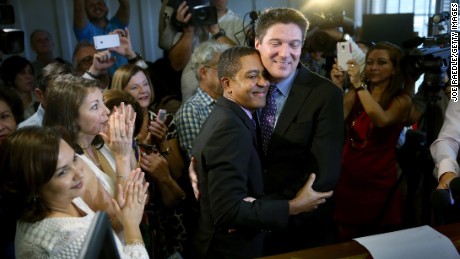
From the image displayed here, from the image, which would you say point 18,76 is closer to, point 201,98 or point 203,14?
point 203,14

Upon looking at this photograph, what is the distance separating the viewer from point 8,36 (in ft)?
7.43

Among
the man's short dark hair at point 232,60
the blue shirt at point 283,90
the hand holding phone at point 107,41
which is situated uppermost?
the hand holding phone at point 107,41

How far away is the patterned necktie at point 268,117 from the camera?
1.44 m

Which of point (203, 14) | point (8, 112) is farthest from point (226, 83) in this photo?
point (203, 14)

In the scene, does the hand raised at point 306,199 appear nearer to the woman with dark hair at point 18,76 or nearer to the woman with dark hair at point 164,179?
the woman with dark hair at point 164,179

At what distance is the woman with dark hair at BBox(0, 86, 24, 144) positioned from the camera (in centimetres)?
178

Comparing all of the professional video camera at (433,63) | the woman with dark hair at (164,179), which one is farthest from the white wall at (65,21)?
the professional video camera at (433,63)

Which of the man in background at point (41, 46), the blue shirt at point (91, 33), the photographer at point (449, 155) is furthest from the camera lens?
the man in background at point (41, 46)

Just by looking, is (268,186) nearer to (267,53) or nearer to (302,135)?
(302,135)

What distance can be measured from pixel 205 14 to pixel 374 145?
1.34 metres

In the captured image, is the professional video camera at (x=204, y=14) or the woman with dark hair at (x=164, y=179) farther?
the professional video camera at (x=204, y=14)

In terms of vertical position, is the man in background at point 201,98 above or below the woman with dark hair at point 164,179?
above

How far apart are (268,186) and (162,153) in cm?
76

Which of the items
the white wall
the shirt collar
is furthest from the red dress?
the white wall
